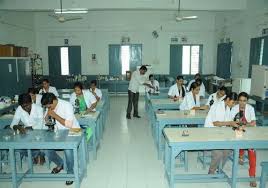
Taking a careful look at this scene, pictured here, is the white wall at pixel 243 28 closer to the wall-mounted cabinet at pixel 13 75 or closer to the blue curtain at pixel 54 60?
the wall-mounted cabinet at pixel 13 75

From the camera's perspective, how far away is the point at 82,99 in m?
5.61

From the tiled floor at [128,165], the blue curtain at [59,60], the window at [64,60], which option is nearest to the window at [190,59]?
the blue curtain at [59,60]

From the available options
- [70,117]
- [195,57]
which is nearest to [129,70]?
[195,57]

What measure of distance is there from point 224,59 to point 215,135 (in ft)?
25.1

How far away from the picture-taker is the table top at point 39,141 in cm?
360

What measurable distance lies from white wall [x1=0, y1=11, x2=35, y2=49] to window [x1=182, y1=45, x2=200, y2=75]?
707 centimetres

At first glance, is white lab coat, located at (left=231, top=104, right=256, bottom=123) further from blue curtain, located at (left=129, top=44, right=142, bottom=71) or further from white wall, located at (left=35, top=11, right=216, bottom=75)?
blue curtain, located at (left=129, top=44, right=142, bottom=71)

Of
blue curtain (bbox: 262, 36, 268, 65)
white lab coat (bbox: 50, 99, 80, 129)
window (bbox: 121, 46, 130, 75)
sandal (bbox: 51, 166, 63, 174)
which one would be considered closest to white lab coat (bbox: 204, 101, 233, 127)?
white lab coat (bbox: 50, 99, 80, 129)

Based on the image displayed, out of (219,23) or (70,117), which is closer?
(70,117)

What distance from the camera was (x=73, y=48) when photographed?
12.8m

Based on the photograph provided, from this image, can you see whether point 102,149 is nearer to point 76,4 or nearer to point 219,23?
point 76,4

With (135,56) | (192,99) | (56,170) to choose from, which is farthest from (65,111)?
(135,56)

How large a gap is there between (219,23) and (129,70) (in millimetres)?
4570

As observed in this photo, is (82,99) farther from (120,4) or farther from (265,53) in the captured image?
(265,53)
